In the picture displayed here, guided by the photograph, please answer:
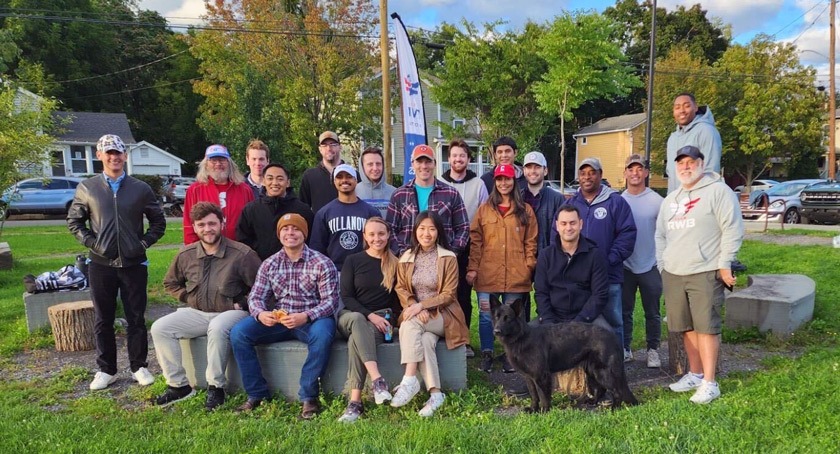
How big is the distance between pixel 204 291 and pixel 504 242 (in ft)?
8.75

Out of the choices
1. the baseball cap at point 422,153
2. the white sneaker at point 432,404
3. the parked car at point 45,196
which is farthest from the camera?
the parked car at point 45,196

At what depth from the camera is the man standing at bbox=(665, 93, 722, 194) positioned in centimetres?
489

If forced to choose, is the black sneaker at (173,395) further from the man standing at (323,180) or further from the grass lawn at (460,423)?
the man standing at (323,180)

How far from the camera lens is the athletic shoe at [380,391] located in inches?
161

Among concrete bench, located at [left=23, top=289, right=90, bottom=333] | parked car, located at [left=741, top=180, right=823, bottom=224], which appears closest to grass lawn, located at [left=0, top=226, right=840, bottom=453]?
concrete bench, located at [left=23, top=289, right=90, bottom=333]

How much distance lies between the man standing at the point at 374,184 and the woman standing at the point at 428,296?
1.01 meters

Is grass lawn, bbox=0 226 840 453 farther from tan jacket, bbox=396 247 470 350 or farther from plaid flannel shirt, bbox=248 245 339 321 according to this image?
plaid flannel shirt, bbox=248 245 339 321

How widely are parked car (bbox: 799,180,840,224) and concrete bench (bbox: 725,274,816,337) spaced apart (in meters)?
12.3

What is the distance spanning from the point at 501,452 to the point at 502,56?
25576 mm

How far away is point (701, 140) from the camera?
16.2ft

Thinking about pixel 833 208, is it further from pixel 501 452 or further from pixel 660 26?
pixel 660 26

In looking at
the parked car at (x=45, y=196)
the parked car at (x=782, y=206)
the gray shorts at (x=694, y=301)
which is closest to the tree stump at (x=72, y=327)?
the gray shorts at (x=694, y=301)

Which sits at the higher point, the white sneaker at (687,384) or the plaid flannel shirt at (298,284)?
the plaid flannel shirt at (298,284)

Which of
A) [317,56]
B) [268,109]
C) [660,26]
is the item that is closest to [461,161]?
[268,109]
